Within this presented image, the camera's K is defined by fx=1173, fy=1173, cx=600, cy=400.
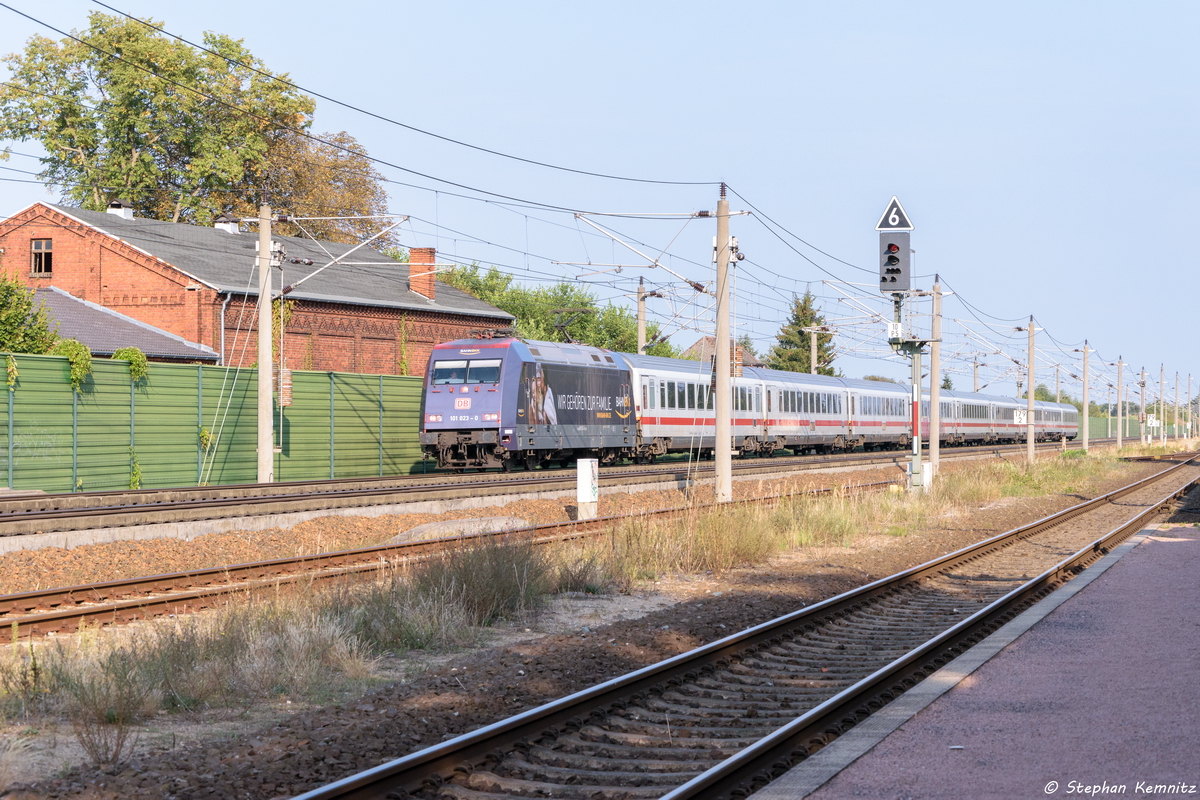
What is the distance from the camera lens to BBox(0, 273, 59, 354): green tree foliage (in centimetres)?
2920

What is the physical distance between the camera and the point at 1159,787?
5.57 metres

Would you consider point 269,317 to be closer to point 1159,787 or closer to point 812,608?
point 812,608

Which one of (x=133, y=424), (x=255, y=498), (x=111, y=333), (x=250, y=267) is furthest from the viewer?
(x=250, y=267)

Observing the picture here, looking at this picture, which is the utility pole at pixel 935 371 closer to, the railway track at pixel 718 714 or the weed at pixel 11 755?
the railway track at pixel 718 714

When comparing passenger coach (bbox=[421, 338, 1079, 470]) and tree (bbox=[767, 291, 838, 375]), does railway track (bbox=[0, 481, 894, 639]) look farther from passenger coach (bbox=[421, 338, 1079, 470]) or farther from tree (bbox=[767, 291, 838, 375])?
tree (bbox=[767, 291, 838, 375])

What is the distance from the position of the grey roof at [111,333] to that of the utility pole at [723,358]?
67.7ft

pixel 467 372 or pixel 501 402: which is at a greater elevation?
pixel 467 372

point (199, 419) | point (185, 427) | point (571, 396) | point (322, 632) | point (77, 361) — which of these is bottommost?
point (322, 632)

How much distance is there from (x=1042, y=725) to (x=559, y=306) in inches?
2661

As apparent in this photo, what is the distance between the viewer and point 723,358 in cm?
2258

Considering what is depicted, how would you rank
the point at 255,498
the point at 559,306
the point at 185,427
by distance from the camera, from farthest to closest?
1. the point at 559,306
2. the point at 185,427
3. the point at 255,498

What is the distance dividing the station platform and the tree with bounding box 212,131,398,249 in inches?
2001

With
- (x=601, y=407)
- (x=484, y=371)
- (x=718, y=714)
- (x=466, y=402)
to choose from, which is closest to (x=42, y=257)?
(x=466, y=402)

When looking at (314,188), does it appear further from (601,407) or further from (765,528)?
(765,528)
